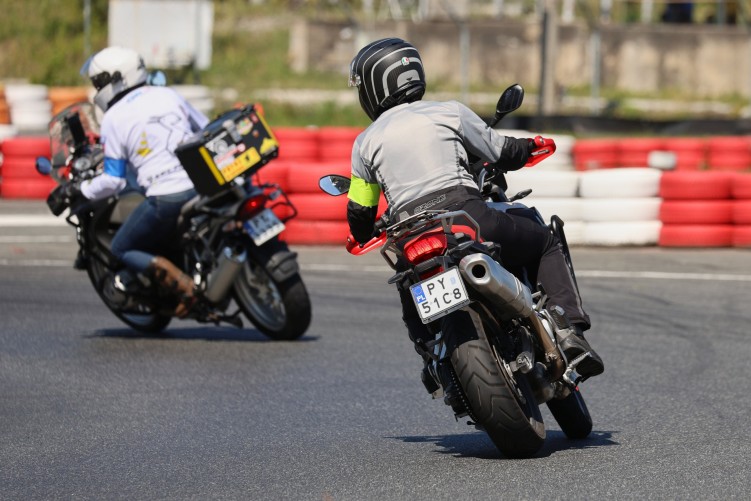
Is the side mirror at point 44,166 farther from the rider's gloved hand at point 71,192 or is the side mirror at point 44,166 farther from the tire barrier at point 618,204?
the tire barrier at point 618,204

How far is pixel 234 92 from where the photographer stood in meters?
30.3

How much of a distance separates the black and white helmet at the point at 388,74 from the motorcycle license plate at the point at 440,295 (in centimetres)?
99

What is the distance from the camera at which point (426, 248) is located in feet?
18.0

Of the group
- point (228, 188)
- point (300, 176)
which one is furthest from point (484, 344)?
point (300, 176)

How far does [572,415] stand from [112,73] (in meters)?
4.41

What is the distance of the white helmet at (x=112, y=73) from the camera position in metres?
9.38

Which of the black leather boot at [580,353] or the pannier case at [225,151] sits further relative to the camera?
the pannier case at [225,151]

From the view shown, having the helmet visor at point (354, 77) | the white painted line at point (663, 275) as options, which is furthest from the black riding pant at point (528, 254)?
the white painted line at point (663, 275)

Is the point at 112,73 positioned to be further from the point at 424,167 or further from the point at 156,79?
the point at 424,167

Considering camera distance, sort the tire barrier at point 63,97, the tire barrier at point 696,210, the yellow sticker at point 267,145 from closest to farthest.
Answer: the yellow sticker at point 267,145 → the tire barrier at point 696,210 → the tire barrier at point 63,97

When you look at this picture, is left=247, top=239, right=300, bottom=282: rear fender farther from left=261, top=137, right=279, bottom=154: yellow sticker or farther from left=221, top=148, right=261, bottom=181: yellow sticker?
left=261, top=137, right=279, bottom=154: yellow sticker

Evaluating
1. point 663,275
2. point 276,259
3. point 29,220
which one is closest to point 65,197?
point 276,259

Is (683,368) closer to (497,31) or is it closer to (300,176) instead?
(300,176)

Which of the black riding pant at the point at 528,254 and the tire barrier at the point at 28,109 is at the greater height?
the black riding pant at the point at 528,254
